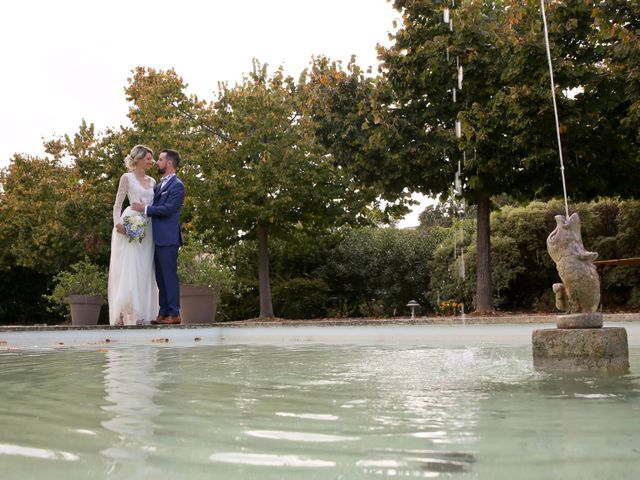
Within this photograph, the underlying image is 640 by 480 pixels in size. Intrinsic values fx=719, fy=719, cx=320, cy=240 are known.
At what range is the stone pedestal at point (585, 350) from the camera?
524cm

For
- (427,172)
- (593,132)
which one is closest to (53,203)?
(427,172)

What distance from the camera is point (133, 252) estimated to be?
1058 cm

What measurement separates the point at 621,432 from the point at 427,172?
13.9 metres

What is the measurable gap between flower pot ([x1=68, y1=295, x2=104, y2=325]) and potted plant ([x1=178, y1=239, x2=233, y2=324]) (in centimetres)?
243

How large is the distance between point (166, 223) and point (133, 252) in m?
0.66

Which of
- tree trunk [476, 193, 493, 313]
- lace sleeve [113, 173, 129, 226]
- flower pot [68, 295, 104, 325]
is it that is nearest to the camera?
lace sleeve [113, 173, 129, 226]

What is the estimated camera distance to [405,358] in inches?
271

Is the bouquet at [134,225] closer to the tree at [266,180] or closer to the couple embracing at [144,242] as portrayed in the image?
the couple embracing at [144,242]

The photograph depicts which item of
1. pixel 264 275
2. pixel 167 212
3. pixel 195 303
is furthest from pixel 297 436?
pixel 264 275

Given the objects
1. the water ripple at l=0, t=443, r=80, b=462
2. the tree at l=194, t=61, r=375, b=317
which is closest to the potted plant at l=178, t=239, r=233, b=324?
the tree at l=194, t=61, r=375, b=317

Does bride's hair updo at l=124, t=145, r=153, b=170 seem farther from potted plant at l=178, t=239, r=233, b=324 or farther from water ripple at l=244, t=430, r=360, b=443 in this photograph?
water ripple at l=244, t=430, r=360, b=443

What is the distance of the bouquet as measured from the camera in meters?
10.5

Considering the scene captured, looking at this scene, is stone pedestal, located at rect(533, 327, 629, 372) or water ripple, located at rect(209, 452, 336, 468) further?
stone pedestal, located at rect(533, 327, 629, 372)

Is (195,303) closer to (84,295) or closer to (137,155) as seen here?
(84,295)
